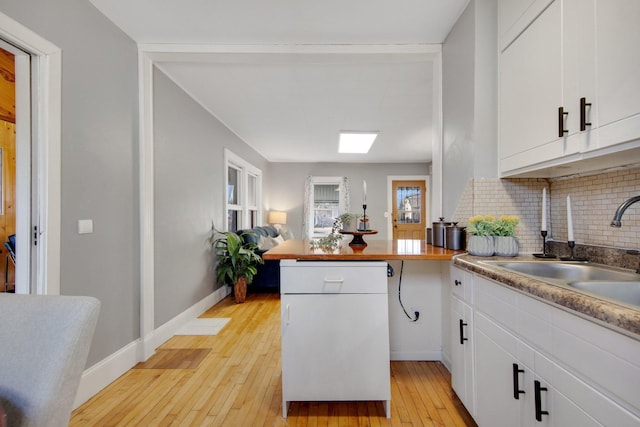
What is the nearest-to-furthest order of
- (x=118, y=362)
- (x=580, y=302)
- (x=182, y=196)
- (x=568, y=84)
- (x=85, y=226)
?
(x=580, y=302), (x=568, y=84), (x=85, y=226), (x=118, y=362), (x=182, y=196)

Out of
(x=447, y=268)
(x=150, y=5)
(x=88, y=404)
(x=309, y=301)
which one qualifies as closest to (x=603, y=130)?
(x=447, y=268)

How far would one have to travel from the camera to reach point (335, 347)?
1.65 meters

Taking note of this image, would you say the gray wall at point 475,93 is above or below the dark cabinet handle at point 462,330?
above

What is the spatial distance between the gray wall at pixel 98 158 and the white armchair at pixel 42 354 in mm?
1277

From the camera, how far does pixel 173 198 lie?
9.57 ft

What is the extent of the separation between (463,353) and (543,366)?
2.12ft

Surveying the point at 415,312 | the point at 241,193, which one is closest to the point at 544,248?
the point at 415,312

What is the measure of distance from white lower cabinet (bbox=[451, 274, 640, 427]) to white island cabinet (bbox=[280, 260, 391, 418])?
1.53 feet

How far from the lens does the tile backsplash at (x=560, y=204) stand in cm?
135

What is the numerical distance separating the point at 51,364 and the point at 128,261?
1.80 m

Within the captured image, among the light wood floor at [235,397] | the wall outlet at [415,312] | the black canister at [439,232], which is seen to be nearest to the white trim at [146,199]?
the light wood floor at [235,397]

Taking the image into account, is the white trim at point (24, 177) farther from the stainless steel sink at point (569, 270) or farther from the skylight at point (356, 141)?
the skylight at point (356, 141)

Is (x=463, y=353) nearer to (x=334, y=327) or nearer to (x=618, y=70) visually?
(x=334, y=327)

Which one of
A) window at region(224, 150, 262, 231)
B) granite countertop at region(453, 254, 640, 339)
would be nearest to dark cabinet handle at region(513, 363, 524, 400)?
granite countertop at region(453, 254, 640, 339)
